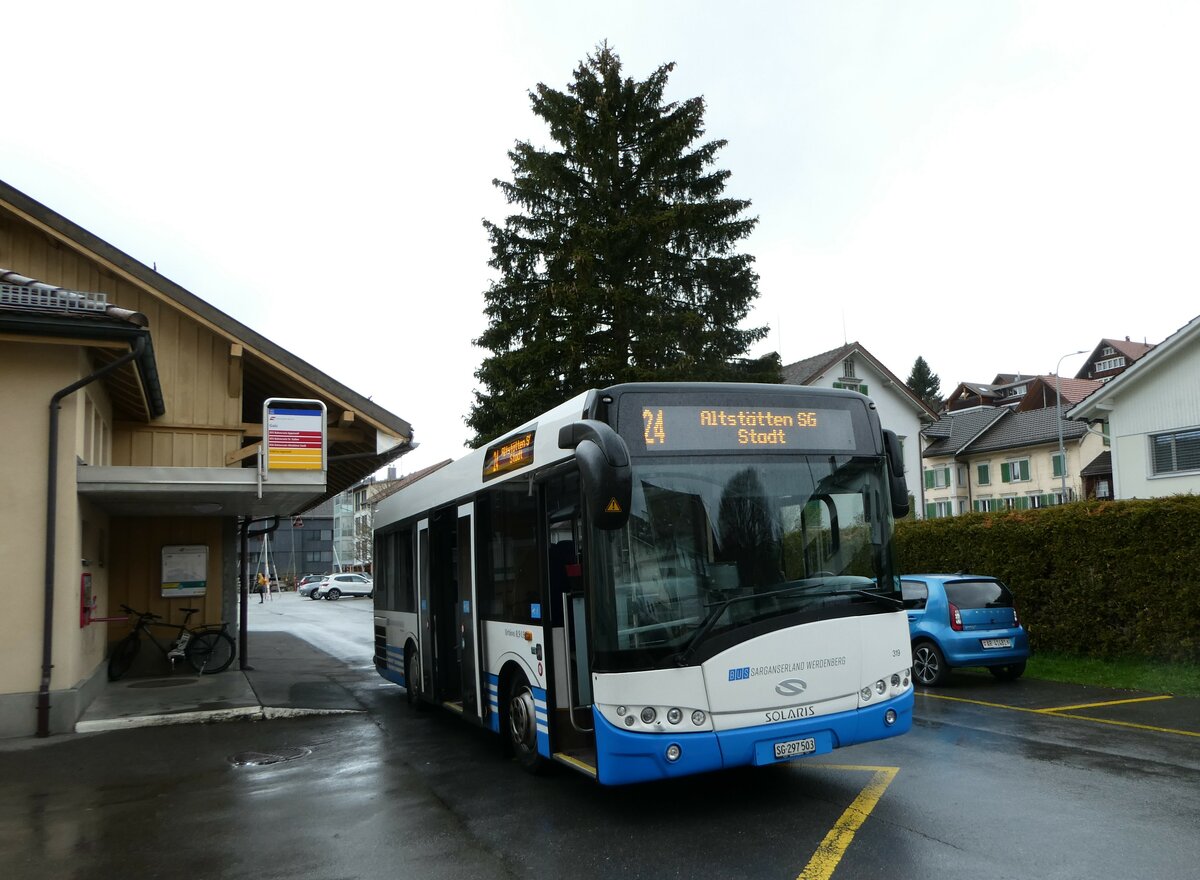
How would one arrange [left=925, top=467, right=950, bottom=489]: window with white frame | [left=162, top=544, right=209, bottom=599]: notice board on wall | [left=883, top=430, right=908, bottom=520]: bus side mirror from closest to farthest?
[left=883, top=430, right=908, bottom=520]: bus side mirror < [left=162, top=544, right=209, bottom=599]: notice board on wall < [left=925, top=467, right=950, bottom=489]: window with white frame

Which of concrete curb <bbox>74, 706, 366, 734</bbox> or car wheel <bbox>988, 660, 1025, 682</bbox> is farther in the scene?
car wheel <bbox>988, 660, 1025, 682</bbox>

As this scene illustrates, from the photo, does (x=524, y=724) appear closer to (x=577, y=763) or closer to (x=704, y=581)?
(x=577, y=763)

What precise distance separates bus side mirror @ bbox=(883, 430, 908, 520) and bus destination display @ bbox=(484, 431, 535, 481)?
2822mm

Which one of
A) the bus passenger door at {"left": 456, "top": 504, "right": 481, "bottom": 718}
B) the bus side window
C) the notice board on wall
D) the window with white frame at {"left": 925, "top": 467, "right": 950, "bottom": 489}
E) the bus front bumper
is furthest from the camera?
the window with white frame at {"left": 925, "top": 467, "right": 950, "bottom": 489}

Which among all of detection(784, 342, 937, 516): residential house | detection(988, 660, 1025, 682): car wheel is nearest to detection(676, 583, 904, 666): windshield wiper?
detection(988, 660, 1025, 682): car wheel

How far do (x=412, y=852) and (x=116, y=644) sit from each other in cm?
1148

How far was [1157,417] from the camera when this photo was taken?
23.2 metres

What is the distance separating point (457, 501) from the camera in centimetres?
980

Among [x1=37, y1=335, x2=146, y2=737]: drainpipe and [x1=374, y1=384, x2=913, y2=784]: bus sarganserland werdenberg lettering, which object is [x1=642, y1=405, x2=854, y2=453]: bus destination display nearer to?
[x1=374, y1=384, x2=913, y2=784]: bus sarganserland werdenberg lettering

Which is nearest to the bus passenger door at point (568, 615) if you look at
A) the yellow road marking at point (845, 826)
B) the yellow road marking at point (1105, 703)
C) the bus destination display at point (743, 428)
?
the bus destination display at point (743, 428)

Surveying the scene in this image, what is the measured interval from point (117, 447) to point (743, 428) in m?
11.7

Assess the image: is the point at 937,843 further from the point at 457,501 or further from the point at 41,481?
the point at 41,481

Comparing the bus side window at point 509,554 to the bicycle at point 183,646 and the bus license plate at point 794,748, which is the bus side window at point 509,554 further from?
the bicycle at point 183,646

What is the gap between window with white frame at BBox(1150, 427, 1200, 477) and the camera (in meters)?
22.5
